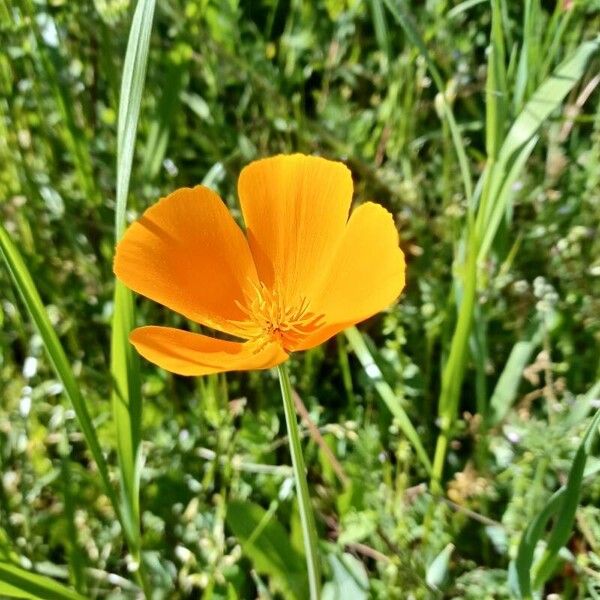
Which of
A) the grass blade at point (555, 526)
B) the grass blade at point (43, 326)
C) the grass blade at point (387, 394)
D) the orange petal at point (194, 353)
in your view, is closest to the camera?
the orange petal at point (194, 353)

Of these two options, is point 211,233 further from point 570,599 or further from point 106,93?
point 106,93

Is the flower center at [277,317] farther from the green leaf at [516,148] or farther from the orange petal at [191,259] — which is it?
the green leaf at [516,148]

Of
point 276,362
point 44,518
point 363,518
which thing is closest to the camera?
point 276,362

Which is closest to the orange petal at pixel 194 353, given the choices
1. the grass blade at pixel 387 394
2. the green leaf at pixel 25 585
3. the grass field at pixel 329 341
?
the grass field at pixel 329 341

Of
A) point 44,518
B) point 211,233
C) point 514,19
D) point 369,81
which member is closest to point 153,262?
point 211,233

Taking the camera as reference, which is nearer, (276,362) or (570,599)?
(276,362)

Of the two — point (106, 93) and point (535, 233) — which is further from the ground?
point (106, 93)

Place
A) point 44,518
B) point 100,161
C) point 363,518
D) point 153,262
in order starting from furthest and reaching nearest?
point 100,161 < point 44,518 < point 363,518 < point 153,262
